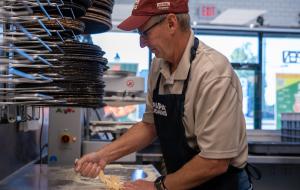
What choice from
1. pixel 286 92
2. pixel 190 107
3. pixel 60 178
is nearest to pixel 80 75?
pixel 190 107

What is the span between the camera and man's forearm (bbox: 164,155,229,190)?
1.21 m

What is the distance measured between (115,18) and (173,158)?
14.8 feet

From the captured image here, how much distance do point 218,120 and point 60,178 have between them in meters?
0.93

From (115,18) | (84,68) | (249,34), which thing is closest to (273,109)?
(249,34)

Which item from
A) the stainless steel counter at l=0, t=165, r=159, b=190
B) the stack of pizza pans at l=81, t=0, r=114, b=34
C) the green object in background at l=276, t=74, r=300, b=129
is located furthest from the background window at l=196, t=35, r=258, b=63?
the stack of pizza pans at l=81, t=0, r=114, b=34

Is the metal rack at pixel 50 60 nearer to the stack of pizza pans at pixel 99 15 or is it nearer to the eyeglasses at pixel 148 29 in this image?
the stack of pizza pans at pixel 99 15

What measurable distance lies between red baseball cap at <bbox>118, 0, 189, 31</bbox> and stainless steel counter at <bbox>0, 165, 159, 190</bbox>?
0.71 meters

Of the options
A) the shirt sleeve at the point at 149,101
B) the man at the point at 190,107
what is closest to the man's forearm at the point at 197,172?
the man at the point at 190,107

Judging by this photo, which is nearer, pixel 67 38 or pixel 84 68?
pixel 67 38

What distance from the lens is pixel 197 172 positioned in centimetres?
121

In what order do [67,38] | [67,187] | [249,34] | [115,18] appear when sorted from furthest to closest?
[249,34]
[115,18]
[67,187]
[67,38]

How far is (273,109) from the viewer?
659cm

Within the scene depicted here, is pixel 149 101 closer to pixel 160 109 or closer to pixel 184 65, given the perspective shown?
pixel 160 109

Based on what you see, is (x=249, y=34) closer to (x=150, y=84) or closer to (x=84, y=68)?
(x=150, y=84)
